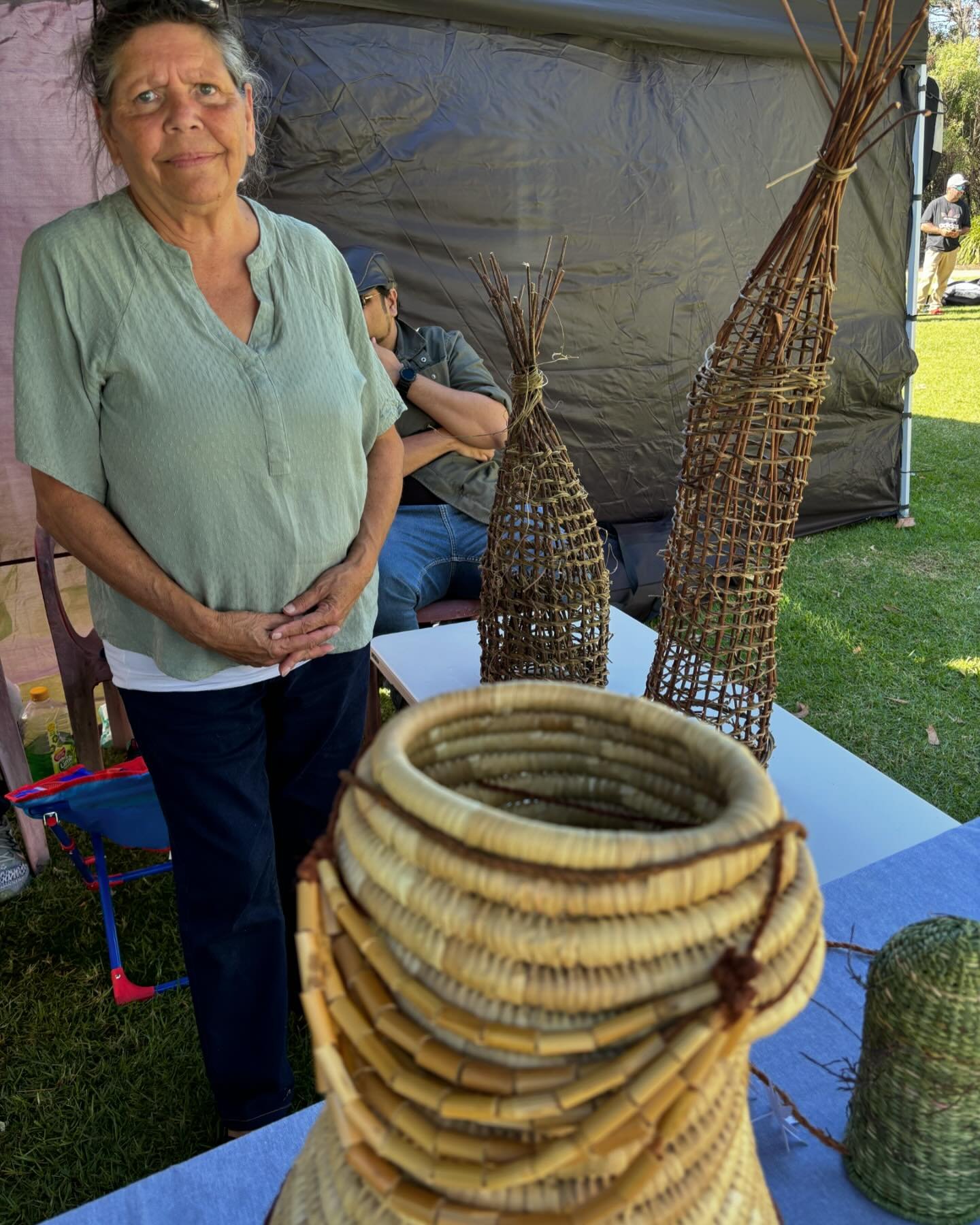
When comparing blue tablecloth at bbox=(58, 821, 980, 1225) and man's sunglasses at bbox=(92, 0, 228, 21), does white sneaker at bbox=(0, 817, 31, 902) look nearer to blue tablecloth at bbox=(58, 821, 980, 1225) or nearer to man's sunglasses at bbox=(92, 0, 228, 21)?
blue tablecloth at bbox=(58, 821, 980, 1225)

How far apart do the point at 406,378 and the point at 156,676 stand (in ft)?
5.68

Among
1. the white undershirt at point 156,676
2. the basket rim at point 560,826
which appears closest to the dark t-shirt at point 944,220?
the white undershirt at point 156,676

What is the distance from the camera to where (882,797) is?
65.0 inches

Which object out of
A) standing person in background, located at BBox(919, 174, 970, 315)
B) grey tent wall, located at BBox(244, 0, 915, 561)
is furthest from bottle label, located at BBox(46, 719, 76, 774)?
standing person in background, located at BBox(919, 174, 970, 315)

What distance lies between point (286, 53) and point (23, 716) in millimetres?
2412

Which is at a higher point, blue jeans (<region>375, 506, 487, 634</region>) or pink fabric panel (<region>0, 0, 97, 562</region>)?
pink fabric panel (<region>0, 0, 97, 562</region>)

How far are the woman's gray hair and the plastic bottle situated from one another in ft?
6.91

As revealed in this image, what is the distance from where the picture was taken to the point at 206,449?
4.26ft

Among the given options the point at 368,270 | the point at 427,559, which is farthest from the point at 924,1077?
the point at 368,270

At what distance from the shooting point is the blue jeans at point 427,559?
2928mm

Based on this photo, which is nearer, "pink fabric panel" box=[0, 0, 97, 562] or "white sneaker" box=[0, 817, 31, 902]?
"white sneaker" box=[0, 817, 31, 902]

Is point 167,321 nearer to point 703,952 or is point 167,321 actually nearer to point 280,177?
point 703,952

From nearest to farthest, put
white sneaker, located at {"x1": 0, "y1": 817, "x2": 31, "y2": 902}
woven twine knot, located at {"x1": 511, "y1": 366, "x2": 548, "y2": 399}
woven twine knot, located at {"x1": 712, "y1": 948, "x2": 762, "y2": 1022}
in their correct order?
1. woven twine knot, located at {"x1": 712, "y1": 948, "x2": 762, "y2": 1022}
2. woven twine knot, located at {"x1": 511, "y1": 366, "x2": 548, "y2": 399}
3. white sneaker, located at {"x1": 0, "y1": 817, "x2": 31, "y2": 902}

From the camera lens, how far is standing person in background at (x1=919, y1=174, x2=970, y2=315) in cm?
1220
